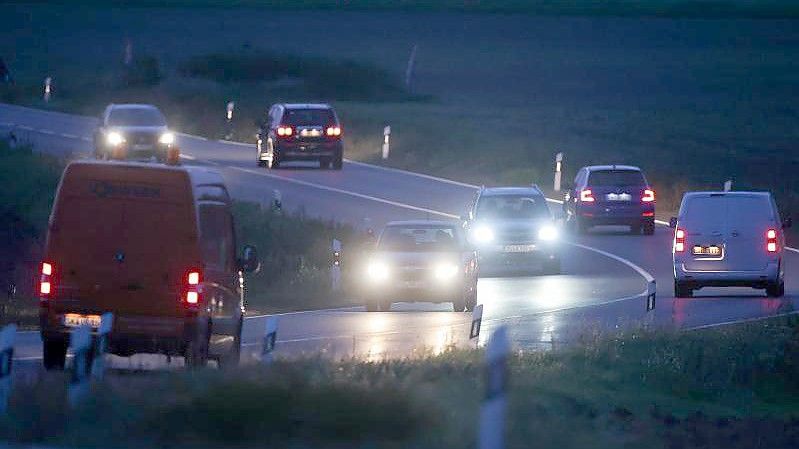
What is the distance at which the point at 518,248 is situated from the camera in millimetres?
34094

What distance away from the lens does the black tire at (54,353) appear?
15984 millimetres

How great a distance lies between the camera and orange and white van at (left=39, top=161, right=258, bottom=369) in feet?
51.1

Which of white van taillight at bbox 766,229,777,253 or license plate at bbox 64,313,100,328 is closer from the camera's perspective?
license plate at bbox 64,313,100,328

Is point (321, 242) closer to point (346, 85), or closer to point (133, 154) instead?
point (133, 154)

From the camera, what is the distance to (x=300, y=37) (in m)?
114

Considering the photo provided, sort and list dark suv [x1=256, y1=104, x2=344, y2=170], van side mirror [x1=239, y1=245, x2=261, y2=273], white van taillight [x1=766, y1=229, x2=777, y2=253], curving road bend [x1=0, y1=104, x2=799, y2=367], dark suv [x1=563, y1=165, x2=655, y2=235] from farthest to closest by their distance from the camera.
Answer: dark suv [x1=256, y1=104, x2=344, y2=170], dark suv [x1=563, y1=165, x2=655, y2=235], white van taillight [x1=766, y1=229, x2=777, y2=253], curving road bend [x1=0, y1=104, x2=799, y2=367], van side mirror [x1=239, y1=245, x2=261, y2=273]

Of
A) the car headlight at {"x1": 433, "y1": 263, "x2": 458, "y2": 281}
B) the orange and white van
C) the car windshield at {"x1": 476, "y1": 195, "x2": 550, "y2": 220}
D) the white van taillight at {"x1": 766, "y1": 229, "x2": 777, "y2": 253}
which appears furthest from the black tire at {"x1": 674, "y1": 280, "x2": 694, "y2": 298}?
the orange and white van

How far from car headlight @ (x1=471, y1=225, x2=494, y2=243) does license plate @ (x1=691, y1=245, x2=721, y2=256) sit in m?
6.66

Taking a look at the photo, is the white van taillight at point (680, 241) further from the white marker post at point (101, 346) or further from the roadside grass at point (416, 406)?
the white marker post at point (101, 346)

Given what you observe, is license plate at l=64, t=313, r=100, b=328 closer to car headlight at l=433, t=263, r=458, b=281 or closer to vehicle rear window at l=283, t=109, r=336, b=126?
car headlight at l=433, t=263, r=458, b=281

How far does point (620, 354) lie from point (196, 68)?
6964 cm

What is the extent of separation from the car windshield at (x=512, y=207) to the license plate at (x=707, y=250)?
6423mm

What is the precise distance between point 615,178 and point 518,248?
745 centimetres

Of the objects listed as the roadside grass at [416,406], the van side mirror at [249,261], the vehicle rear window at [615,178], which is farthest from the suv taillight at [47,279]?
the vehicle rear window at [615,178]
